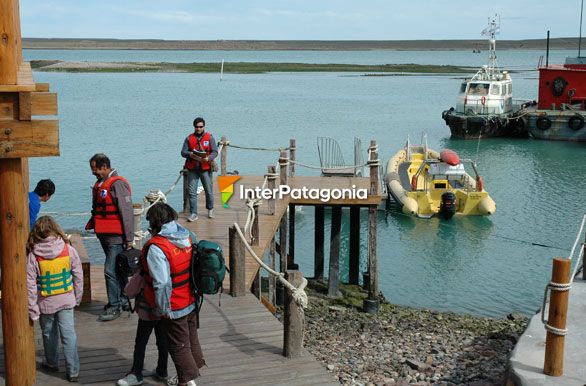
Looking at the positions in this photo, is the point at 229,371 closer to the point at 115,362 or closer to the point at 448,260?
the point at 115,362

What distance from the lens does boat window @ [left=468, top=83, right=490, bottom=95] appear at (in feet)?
151

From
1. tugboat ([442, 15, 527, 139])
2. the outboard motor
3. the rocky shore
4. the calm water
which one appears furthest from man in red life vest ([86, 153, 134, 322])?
tugboat ([442, 15, 527, 139])

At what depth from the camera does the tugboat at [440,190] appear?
1001 inches

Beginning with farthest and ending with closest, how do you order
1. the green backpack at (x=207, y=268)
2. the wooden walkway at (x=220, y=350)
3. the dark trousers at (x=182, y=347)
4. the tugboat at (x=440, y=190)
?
the tugboat at (x=440, y=190), the wooden walkway at (x=220, y=350), the dark trousers at (x=182, y=347), the green backpack at (x=207, y=268)

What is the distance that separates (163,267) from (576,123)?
139 feet

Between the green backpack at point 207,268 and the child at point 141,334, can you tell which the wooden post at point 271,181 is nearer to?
the child at point 141,334

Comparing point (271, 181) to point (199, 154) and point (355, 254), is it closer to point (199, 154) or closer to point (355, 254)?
point (199, 154)

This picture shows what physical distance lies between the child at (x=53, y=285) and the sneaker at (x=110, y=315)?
147cm

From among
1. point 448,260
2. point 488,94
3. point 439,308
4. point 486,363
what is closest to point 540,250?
point 448,260

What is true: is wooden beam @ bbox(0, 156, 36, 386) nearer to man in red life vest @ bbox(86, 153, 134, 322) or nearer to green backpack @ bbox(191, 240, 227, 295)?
green backpack @ bbox(191, 240, 227, 295)

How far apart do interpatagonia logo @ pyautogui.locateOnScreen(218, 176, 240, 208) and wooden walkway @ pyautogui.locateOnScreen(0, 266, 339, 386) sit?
7.53 m

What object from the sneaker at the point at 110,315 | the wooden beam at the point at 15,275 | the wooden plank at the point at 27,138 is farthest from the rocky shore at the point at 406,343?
the wooden plank at the point at 27,138

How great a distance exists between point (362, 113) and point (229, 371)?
186ft

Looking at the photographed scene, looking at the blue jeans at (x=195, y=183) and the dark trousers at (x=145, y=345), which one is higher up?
the blue jeans at (x=195, y=183)
